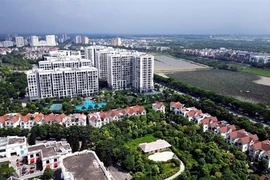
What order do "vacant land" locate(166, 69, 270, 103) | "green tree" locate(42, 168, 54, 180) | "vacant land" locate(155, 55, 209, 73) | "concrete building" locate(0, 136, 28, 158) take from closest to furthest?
"green tree" locate(42, 168, 54, 180)
"concrete building" locate(0, 136, 28, 158)
"vacant land" locate(166, 69, 270, 103)
"vacant land" locate(155, 55, 209, 73)

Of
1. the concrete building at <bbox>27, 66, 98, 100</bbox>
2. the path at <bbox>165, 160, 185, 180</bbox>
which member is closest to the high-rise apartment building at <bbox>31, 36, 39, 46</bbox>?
the concrete building at <bbox>27, 66, 98, 100</bbox>

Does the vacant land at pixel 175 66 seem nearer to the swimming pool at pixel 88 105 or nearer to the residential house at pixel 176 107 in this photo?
the swimming pool at pixel 88 105

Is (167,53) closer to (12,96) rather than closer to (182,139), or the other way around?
(12,96)

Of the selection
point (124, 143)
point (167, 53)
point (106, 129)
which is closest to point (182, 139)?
point (124, 143)

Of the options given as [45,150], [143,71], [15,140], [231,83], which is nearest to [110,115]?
[45,150]

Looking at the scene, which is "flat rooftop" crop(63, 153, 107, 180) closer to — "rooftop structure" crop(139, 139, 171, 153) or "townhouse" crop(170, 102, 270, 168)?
"rooftop structure" crop(139, 139, 171, 153)

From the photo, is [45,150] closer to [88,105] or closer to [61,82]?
[88,105]
